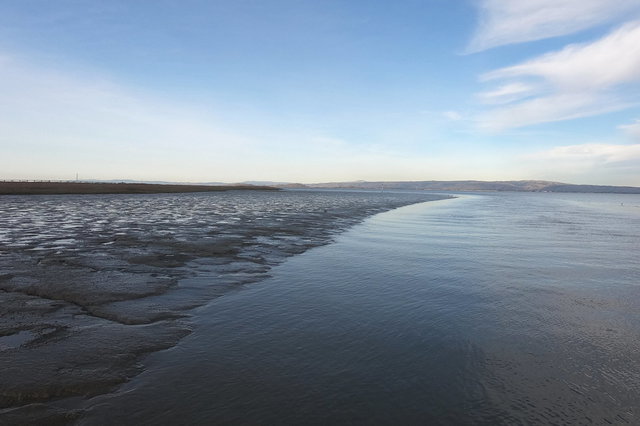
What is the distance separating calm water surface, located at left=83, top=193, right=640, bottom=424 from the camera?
16.8 feet

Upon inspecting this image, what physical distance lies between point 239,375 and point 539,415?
4.47 m

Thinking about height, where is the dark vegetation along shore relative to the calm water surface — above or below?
above

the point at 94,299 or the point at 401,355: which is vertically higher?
the point at 94,299

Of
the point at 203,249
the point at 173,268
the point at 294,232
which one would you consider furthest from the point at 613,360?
the point at 294,232

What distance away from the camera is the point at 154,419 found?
4.74 m

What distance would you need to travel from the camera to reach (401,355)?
6.91m

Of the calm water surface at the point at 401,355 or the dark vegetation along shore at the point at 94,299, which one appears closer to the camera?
the calm water surface at the point at 401,355

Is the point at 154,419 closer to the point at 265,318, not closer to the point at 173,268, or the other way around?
the point at 265,318

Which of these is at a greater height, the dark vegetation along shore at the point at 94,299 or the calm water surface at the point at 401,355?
the dark vegetation along shore at the point at 94,299

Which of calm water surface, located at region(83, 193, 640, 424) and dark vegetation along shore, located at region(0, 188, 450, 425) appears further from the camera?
dark vegetation along shore, located at region(0, 188, 450, 425)

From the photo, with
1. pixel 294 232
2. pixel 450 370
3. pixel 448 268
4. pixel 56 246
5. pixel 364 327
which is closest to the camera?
pixel 450 370

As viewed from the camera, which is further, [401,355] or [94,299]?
[94,299]

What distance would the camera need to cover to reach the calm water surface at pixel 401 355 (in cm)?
512

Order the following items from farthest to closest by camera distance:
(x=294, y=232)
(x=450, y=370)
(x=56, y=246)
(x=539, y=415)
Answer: (x=294, y=232)
(x=56, y=246)
(x=450, y=370)
(x=539, y=415)
